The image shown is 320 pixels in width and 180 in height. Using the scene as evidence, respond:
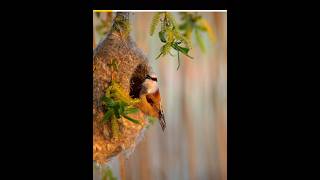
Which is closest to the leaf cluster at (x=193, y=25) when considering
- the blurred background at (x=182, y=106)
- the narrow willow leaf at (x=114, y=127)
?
the blurred background at (x=182, y=106)

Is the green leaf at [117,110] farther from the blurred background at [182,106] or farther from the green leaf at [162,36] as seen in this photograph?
the green leaf at [162,36]

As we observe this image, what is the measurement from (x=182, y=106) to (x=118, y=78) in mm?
427

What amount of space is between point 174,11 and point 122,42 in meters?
0.37

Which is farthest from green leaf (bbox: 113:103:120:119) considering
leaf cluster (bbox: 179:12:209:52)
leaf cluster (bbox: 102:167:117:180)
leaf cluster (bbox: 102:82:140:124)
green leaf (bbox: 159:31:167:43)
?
leaf cluster (bbox: 179:12:209:52)

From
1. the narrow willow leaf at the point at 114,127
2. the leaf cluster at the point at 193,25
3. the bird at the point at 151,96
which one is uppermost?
the leaf cluster at the point at 193,25

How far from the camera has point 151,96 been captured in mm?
4133

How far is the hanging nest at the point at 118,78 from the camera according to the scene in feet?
13.5

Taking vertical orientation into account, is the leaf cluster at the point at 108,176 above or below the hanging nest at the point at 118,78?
below

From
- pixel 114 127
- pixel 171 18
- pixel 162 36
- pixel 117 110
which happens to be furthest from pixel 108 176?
pixel 171 18

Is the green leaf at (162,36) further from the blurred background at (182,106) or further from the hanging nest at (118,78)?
the hanging nest at (118,78)

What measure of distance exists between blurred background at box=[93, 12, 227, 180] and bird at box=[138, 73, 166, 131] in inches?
1.1

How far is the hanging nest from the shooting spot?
4121 millimetres

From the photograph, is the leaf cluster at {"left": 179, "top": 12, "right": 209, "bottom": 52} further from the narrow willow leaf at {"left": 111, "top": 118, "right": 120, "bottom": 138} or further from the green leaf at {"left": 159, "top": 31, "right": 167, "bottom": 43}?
the narrow willow leaf at {"left": 111, "top": 118, "right": 120, "bottom": 138}

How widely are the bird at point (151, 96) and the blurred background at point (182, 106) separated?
0.03 m
